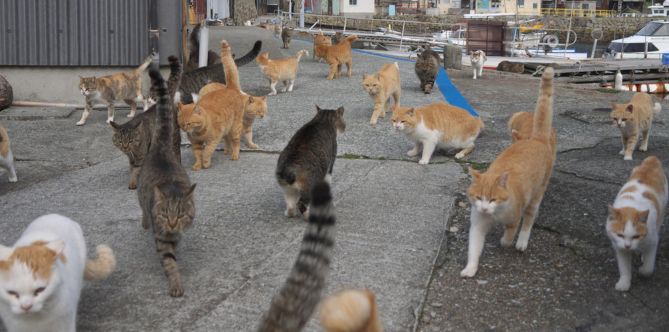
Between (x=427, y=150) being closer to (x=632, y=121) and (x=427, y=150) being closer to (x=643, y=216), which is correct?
(x=632, y=121)

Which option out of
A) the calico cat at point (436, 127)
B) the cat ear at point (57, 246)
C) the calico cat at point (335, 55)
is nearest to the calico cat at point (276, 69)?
the calico cat at point (335, 55)

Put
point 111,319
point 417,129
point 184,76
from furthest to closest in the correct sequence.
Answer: point 184,76, point 417,129, point 111,319

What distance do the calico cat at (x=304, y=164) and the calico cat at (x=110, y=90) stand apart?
4.17 metres

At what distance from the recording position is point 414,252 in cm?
459

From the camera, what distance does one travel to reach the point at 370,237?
4.88 meters

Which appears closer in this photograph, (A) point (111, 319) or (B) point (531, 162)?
(A) point (111, 319)

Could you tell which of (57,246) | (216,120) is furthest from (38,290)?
(216,120)

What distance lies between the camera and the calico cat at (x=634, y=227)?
13.0ft

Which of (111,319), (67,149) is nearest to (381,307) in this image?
(111,319)

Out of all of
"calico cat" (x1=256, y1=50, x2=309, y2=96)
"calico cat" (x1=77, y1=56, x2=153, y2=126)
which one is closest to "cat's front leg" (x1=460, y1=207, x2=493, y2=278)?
"calico cat" (x1=77, y1=56, x2=153, y2=126)

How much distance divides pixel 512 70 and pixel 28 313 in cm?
1828

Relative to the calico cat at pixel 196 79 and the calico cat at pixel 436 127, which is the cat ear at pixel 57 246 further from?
the calico cat at pixel 196 79

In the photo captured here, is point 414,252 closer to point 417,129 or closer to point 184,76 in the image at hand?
point 417,129

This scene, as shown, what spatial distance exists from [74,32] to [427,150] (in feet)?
20.1
